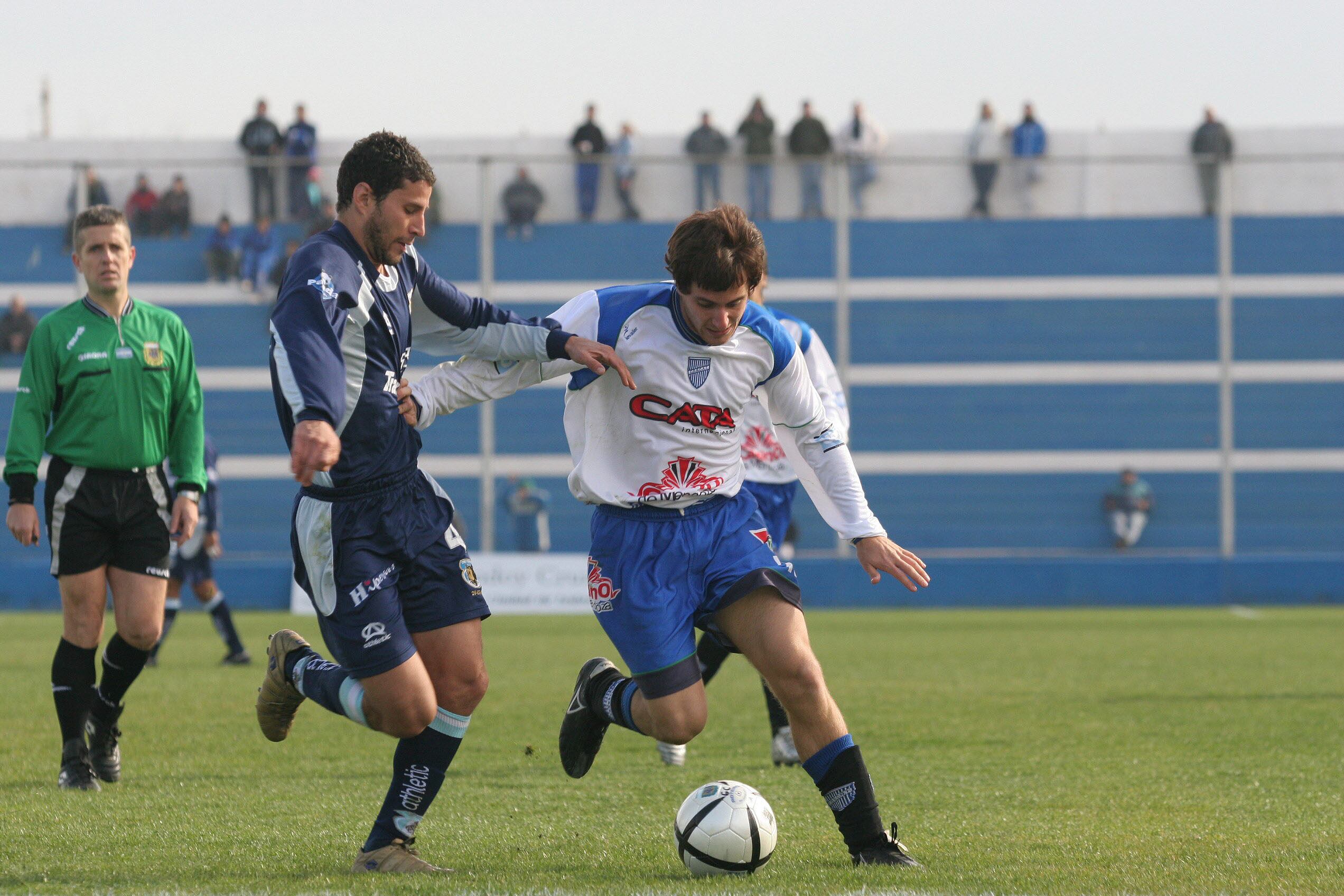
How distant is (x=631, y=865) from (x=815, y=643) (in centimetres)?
1010

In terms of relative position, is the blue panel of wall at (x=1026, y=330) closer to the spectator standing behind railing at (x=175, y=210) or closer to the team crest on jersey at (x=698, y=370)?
the spectator standing behind railing at (x=175, y=210)

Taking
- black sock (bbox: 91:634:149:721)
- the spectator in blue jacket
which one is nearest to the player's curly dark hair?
black sock (bbox: 91:634:149:721)

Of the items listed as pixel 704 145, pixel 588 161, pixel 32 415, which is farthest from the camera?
pixel 704 145

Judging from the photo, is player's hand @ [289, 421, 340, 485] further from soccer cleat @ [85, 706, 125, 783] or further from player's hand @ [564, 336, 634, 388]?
soccer cleat @ [85, 706, 125, 783]

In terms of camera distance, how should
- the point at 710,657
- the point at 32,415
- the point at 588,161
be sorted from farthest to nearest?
the point at 588,161
the point at 710,657
the point at 32,415

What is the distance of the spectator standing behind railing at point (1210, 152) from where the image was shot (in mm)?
23266

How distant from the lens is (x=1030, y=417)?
2442 centimetres

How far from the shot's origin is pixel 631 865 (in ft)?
14.5

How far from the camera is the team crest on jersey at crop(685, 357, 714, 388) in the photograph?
4.61m

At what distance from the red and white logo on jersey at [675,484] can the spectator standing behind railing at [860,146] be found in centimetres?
1889

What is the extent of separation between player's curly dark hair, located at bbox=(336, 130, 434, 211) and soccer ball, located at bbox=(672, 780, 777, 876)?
6.70 ft

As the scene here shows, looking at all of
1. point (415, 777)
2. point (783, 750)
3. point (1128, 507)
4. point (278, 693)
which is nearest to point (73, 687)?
point (278, 693)

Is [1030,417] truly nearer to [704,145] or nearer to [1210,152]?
[1210,152]

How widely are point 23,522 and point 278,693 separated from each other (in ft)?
5.47
